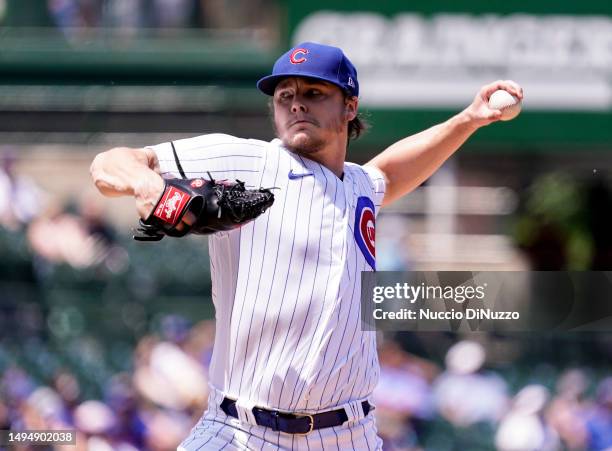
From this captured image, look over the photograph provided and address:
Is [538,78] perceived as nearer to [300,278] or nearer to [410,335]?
[410,335]

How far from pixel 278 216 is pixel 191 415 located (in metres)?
3.15

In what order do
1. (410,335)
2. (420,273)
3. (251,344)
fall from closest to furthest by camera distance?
(251,344), (420,273), (410,335)

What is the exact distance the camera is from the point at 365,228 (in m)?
3.00

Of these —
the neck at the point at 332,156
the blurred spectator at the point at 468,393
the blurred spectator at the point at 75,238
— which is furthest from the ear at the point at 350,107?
the blurred spectator at the point at 75,238

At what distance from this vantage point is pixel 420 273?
5520 millimetres

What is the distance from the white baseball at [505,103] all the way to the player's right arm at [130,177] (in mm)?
1148

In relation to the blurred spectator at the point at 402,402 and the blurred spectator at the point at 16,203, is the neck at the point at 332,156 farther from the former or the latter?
the blurred spectator at the point at 16,203

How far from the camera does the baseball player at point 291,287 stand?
278 cm

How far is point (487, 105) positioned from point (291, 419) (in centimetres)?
116

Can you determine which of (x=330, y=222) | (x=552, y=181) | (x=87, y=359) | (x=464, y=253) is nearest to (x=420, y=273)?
(x=87, y=359)

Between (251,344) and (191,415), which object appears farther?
(191,415)

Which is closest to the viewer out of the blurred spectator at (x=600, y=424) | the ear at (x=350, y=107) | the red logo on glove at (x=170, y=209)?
the red logo on glove at (x=170, y=209)

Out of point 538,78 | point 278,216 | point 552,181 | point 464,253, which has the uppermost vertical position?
point 538,78

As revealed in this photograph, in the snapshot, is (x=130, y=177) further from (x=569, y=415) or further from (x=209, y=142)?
(x=569, y=415)
